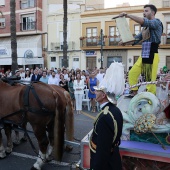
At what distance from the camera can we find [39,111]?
4.30 meters

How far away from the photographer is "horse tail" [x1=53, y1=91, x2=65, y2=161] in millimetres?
4273

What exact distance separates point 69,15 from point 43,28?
4.06m

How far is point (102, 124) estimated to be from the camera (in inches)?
96.9

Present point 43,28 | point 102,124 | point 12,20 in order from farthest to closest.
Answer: point 43,28 → point 12,20 → point 102,124

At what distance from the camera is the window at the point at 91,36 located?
96.5ft

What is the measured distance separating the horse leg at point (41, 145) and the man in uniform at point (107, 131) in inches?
71.2

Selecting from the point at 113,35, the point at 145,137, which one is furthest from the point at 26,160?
the point at 113,35

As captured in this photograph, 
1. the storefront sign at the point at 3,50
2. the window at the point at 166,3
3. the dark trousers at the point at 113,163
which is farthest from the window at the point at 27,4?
the dark trousers at the point at 113,163

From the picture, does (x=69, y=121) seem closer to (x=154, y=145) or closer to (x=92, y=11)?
(x=154, y=145)

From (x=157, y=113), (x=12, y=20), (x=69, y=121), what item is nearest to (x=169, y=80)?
(x=157, y=113)

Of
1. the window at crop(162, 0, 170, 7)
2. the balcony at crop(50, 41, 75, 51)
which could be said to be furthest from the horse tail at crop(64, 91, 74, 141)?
the balcony at crop(50, 41, 75, 51)

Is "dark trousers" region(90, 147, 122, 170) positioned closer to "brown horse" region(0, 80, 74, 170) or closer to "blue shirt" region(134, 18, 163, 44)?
"brown horse" region(0, 80, 74, 170)

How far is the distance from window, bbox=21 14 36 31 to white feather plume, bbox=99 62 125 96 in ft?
98.9

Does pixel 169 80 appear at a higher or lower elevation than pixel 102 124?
higher
